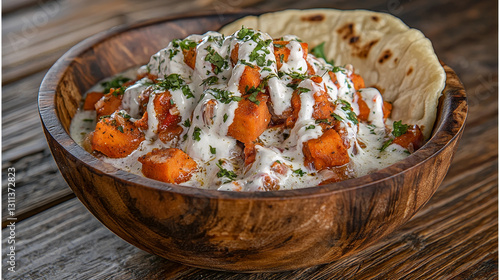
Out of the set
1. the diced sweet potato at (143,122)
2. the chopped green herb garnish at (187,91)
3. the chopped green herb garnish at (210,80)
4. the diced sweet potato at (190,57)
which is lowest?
the diced sweet potato at (143,122)

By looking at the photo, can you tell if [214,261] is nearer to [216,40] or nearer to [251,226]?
[251,226]

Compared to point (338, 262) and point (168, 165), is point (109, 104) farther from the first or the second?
point (338, 262)

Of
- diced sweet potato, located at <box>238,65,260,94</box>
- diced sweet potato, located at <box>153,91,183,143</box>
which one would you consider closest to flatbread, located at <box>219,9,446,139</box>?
diced sweet potato, located at <box>238,65,260,94</box>

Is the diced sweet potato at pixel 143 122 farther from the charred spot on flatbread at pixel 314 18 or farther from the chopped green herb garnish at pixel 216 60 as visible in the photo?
the charred spot on flatbread at pixel 314 18

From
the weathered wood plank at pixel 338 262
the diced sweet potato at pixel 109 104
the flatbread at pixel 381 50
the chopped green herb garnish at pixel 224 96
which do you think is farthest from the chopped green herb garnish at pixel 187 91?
the flatbread at pixel 381 50

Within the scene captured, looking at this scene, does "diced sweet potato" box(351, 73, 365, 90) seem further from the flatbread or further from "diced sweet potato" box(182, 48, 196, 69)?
"diced sweet potato" box(182, 48, 196, 69)
